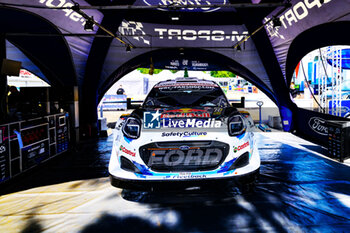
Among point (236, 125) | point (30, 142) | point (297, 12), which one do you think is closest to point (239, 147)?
point (236, 125)

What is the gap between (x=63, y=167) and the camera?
509cm

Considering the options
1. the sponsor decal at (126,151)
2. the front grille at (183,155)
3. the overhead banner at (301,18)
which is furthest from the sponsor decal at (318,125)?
the sponsor decal at (126,151)

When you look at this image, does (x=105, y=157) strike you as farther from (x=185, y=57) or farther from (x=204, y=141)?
(x=185, y=57)

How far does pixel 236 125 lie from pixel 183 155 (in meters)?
0.72

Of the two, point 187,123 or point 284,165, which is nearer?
point 187,123

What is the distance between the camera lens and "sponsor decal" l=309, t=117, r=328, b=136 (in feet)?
23.0

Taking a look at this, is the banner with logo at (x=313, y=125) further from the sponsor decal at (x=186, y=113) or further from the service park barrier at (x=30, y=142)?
the service park barrier at (x=30, y=142)

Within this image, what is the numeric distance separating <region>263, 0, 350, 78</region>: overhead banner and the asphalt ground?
12.2 ft

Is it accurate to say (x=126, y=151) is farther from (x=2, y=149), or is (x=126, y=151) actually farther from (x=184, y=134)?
(x=2, y=149)

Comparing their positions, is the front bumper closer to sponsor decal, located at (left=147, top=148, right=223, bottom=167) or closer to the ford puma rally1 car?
the ford puma rally1 car

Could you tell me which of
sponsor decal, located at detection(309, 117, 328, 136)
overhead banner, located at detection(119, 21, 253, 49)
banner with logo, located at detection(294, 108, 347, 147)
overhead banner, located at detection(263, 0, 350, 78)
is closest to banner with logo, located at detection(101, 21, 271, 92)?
overhead banner, located at detection(119, 21, 253, 49)

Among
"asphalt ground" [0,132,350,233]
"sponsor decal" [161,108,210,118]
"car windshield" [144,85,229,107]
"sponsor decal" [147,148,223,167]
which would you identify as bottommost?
"asphalt ground" [0,132,350,233]

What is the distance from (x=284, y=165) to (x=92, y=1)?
722cm

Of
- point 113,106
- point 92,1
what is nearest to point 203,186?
point 92,1
